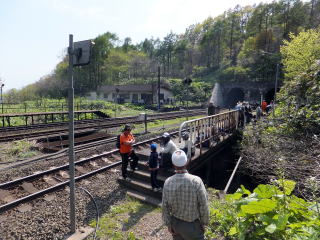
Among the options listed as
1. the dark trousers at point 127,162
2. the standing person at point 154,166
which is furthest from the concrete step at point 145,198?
the dark trousers at point 127,162

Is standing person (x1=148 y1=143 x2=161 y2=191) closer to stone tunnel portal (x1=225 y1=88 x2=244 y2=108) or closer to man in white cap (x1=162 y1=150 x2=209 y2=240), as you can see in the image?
man in white cap (x1=162 y1=150 x2=209 y2=240)

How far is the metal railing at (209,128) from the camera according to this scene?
7.33 meters

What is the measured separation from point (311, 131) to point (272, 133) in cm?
157

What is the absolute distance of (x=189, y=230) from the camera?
3.14 meters

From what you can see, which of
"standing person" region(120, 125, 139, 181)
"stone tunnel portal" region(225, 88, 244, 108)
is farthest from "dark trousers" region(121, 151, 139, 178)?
"stone tunnel portal" region(225, 88, 244, 108)

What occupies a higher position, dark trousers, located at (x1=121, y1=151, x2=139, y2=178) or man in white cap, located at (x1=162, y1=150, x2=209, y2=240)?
man in white cap, located at (x1=162, y1=150, x2=209, y2=240)

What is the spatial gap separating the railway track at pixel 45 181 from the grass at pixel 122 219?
2.03 m

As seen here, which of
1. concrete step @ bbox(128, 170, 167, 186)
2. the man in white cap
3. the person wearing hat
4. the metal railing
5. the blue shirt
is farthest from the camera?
the metal railing

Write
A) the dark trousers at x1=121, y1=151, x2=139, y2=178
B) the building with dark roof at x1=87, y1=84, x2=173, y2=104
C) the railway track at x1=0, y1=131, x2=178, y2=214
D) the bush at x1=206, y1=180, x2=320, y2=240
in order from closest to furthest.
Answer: the bush at x1=206, y1=180, x2=320, y2=240 < the railway track at x1=0, y1=131, x2=178, y2=214 < the dark trousers at x1=121, y1=151, x2=139, y2=178 < the building with dark roof at x1=87, y1=84, x2=173, y2=104

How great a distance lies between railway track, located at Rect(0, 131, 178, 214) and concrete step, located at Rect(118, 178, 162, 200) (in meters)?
1.44

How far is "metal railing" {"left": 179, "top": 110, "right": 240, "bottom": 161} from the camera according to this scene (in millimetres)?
7335

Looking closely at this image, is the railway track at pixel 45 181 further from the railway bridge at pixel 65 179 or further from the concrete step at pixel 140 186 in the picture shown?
the concrete step at pixel 140 186

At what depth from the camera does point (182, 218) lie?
3160 mm

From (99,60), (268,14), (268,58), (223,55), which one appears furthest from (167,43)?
(268,58)
